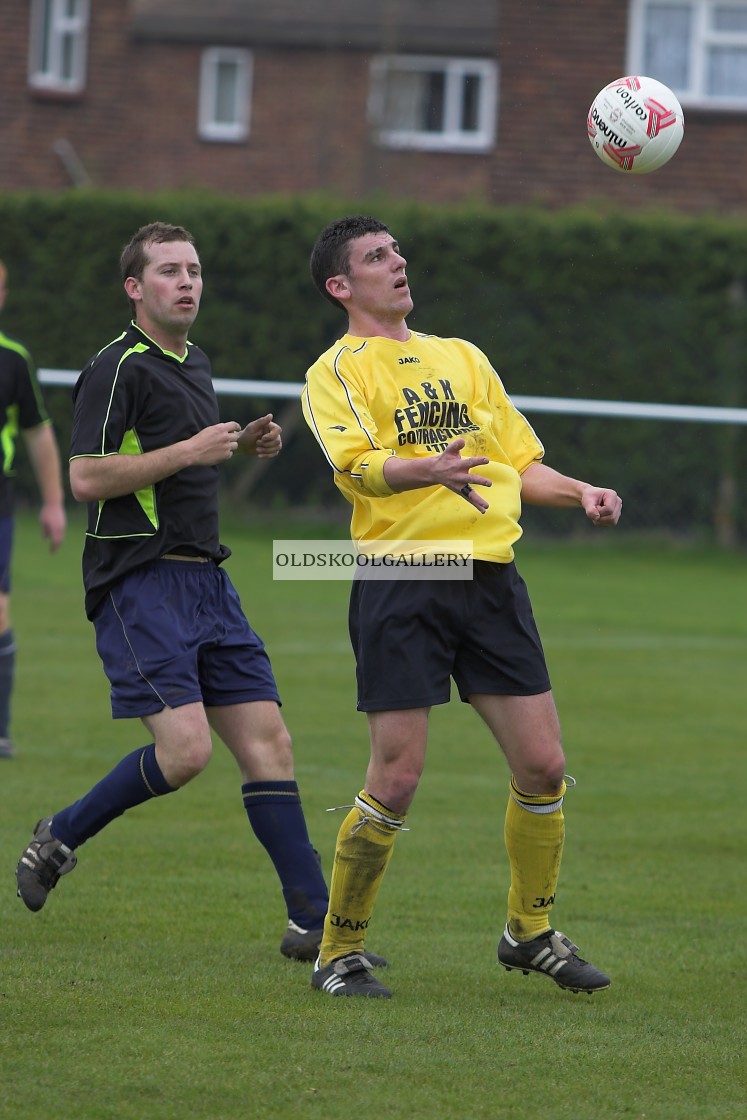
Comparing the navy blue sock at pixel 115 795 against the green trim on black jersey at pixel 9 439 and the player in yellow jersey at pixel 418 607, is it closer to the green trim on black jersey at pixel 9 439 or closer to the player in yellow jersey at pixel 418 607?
the player in yellow jersey at pixel 418 607

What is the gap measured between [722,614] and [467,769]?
6443 millimetres

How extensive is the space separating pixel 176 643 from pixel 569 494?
1.26 m

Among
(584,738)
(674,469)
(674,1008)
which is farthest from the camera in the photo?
(674,469)

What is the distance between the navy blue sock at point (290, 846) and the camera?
17.0 feet

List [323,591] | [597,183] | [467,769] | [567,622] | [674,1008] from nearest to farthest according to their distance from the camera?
[674,1008] < [467,769] < [567,622] < [323,591] < [597,183]

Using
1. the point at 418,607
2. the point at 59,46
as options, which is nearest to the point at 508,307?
the point at 418,607

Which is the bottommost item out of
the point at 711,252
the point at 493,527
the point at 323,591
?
the point at 323,591

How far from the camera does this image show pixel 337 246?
4.97 m

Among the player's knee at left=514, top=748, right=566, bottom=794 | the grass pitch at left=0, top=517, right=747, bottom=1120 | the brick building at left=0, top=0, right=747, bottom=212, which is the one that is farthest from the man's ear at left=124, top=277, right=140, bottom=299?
the brick building at left=0, top=0, right=747, bottom=212

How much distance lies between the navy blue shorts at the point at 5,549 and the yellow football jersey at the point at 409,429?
361 cm

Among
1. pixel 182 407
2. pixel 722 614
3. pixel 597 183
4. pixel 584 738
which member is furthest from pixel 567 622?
pixel 597 183

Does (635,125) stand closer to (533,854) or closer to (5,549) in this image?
(533,854)

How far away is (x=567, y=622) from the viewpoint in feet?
44.1

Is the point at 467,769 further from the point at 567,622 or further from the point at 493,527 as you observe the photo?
the point at 567,622
